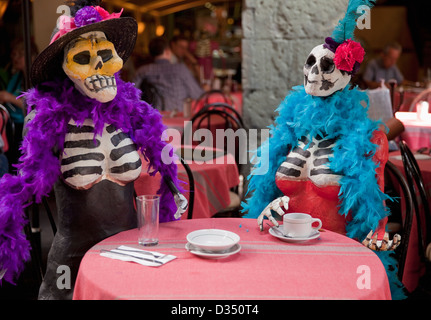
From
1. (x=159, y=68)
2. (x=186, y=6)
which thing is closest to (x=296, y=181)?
(x=159, y=68)

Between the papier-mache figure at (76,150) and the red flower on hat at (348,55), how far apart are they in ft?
2.36

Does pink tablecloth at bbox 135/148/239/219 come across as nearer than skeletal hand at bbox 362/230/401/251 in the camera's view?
No

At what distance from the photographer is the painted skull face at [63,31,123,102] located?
5.18 ft

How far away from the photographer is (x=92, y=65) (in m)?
1.59

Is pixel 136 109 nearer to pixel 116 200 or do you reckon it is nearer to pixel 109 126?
pixel 109 126

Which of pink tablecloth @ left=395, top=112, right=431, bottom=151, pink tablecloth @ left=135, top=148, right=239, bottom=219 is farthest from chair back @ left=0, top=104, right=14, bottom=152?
pink tablecloth @ left=395, top=112, right=431, bottom=151

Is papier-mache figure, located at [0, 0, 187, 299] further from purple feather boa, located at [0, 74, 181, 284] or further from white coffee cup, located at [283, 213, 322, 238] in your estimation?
white coffee cup, located at [283, 213, 322, 238]

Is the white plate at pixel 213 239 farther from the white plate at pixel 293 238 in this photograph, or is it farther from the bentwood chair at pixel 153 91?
the bentwood chair at pixel 153 91

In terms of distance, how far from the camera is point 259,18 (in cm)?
282

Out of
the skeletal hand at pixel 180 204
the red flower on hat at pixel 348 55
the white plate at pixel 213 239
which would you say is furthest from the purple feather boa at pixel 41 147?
the red flower on hat at pixel 348 55

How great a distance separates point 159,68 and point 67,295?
341 centimetres

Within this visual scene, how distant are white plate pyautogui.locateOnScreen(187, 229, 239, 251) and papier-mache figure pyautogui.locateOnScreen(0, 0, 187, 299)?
0.79 ft

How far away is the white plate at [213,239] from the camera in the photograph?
1.27 meters

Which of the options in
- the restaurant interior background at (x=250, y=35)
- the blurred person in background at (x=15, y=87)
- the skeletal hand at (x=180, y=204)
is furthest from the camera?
the blurred person in background at (x=15, y=87)
